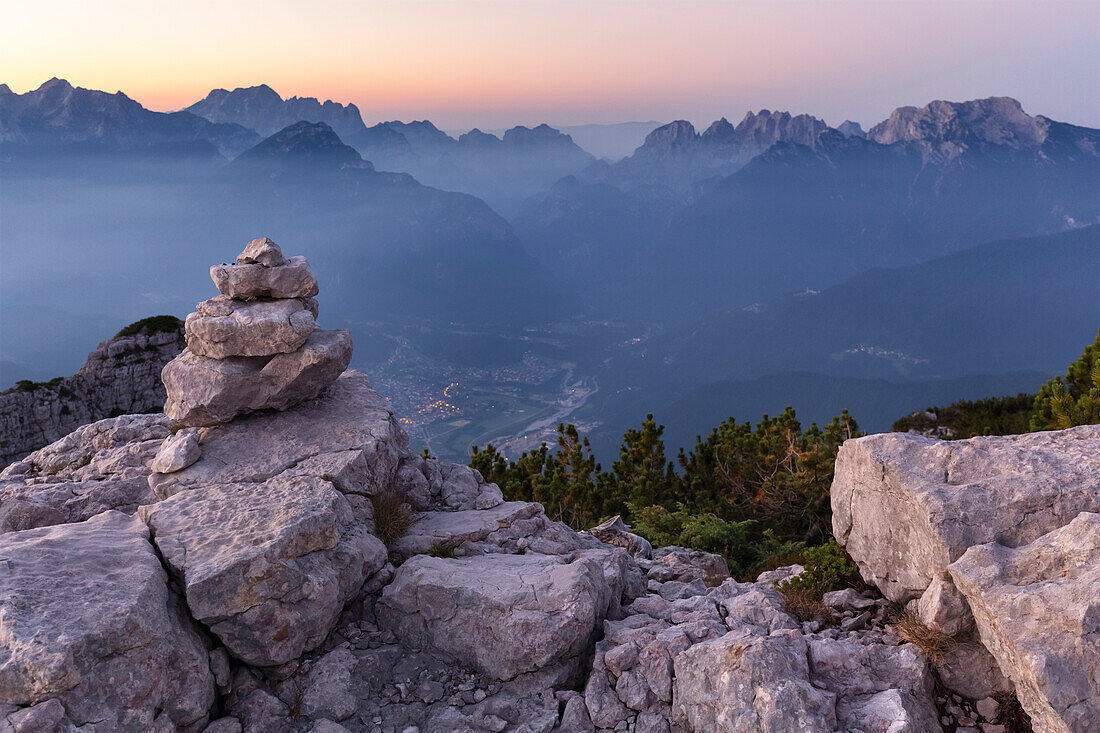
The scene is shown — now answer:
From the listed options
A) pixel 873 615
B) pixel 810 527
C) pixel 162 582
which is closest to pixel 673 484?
pixel 810 527

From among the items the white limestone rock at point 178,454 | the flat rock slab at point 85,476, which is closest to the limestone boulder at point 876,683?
the white limestone rock at point 178,454

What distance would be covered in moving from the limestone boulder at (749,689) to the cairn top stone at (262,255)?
38.5 feet

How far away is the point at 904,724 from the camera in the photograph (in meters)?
7.55

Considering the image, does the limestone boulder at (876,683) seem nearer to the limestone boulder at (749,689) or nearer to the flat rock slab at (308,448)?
the limestone boulder at (749,689)

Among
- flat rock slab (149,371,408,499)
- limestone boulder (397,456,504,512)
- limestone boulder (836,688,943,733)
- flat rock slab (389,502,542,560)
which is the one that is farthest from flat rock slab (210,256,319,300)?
limestone boulder (836,688,943,733)

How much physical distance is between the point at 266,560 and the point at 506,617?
12.1 feet

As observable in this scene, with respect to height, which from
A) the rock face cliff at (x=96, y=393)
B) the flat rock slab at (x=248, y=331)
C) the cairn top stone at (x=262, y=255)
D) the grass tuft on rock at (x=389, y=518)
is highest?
the cairn top stone at (x=262, y=255)

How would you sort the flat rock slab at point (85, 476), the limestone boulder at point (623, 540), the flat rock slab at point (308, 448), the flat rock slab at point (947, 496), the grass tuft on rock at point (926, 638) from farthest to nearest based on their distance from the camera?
the limestone boulder at point (623, 540) < the flat rock slab at point (308, 448) < the flat rock slab at point (85, 476) < the flat rock slab at point (947, 496) < the grass tuft on rock at point (926, 638)

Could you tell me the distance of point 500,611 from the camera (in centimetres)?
968

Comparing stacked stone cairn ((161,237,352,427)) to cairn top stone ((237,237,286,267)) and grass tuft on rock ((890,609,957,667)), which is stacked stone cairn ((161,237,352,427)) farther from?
grass tuft on rock ((890,609,957,667))

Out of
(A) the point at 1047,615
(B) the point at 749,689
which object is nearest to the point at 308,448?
(B) the point at 749,689

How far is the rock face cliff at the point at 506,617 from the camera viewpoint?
7.55m

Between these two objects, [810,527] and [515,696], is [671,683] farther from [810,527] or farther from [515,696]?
[810,527]

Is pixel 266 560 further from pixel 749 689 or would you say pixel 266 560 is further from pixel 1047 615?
pixel 1047 615
